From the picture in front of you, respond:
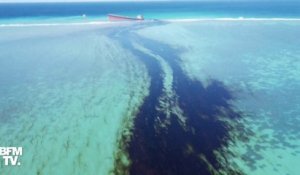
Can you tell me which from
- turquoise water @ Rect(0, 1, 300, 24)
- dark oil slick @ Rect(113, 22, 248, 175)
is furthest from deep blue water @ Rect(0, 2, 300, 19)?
dark oil slick @ Rect(113, 22, 248, 175)

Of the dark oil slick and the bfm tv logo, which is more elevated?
the dark oil slick

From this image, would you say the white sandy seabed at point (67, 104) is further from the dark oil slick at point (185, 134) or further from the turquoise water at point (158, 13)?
the turquoise water at point (158, 13)

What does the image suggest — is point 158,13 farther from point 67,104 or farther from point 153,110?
point 153,110

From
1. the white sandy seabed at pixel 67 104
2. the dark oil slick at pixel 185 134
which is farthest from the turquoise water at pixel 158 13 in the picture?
the dark oil slick at pixel 185 134

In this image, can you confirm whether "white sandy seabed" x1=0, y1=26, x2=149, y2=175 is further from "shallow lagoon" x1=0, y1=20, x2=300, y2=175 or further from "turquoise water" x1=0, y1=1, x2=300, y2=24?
"turquoise water" x1=0, y1=1, x2=300, y2=24

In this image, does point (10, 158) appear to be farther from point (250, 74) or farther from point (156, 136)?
point (250, 74)

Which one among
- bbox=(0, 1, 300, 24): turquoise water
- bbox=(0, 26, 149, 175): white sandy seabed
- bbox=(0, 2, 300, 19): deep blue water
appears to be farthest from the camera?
bbox=(0, 2, 300, 19): deep blue water

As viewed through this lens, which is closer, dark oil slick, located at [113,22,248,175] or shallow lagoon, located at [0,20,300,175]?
dark oil slick, located at [113,22,248,175]
